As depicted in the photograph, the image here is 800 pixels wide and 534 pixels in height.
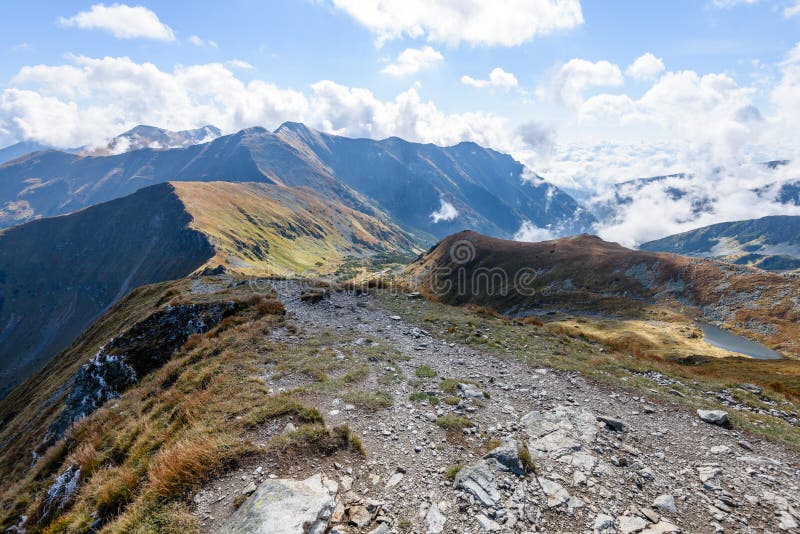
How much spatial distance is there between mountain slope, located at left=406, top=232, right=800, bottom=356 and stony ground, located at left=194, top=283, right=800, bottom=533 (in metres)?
68.5

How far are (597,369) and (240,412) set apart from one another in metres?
19.4

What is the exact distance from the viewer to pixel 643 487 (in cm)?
1005

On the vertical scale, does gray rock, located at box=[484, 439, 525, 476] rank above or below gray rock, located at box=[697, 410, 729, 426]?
above

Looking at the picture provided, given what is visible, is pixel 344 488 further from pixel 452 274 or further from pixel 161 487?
pixel 452 274

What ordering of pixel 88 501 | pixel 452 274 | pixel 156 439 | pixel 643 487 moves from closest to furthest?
pixel 643 487, pixel 88 501, pixel 156 439, pixel 452 274

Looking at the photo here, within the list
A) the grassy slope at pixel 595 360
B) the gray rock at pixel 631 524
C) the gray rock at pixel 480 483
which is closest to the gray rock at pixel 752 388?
the grassy slope at pixel 595 360

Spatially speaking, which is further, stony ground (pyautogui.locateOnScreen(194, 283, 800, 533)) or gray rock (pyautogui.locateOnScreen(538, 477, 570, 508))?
gray rock (pyautogui.locateOnScreen(538, 477, 570, 508))

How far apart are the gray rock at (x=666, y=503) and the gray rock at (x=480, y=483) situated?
422 centimetres

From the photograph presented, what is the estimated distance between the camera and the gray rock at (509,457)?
10.6 meters

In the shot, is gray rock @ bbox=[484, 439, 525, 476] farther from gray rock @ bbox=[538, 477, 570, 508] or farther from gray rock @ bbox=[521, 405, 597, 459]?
gray rock @ bbox=[521, 405, 597, 459]

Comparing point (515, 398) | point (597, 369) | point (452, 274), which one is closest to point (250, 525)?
point (515, 398)

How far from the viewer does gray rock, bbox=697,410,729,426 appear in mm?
14328

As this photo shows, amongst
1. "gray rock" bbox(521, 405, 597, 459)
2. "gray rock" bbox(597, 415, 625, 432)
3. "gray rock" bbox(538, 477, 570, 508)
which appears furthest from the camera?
"gray rock" bbox(597, 415, 625, 432)

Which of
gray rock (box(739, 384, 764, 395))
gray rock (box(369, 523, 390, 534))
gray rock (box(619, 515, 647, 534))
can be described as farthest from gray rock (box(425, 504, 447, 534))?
gray rock (box(739, 384, 764, 395))
